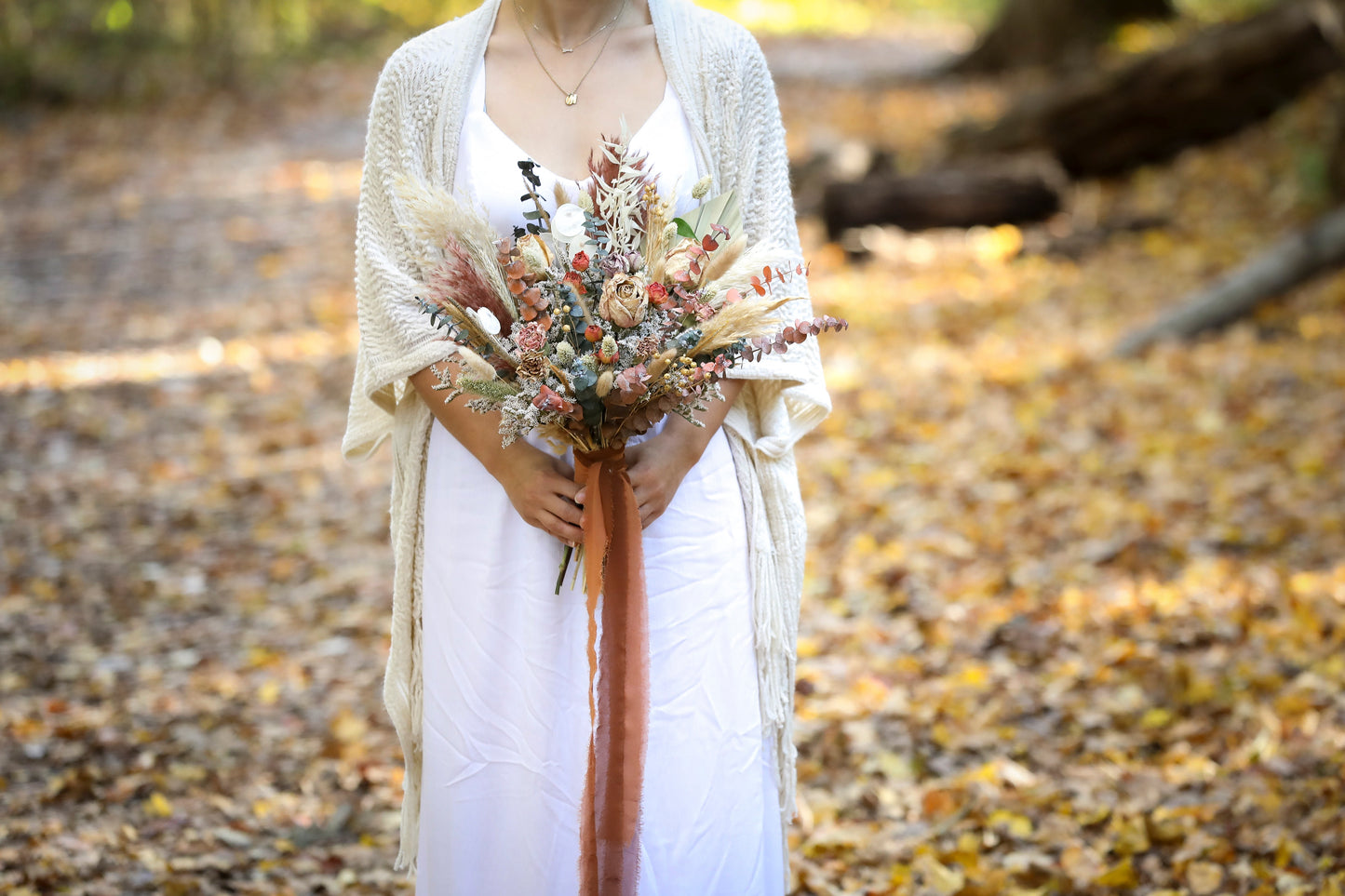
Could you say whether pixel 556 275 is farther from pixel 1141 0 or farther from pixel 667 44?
pixel 1141 0

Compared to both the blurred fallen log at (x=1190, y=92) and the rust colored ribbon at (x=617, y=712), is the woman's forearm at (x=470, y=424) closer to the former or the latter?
the rust colored ribbon at (x=617, y=712)

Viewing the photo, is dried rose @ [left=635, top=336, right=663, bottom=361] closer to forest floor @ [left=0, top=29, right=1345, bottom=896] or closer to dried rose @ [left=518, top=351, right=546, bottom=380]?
dried rose @ [left=518, top=351, right=546, bottom=380]

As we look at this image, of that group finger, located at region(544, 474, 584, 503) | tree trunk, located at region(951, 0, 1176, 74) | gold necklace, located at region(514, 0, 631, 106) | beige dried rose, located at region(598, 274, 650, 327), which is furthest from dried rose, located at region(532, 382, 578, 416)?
tree trunk, located at region(951, 0, 1176, 74)

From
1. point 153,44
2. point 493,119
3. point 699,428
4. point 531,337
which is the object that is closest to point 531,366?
point 531,337

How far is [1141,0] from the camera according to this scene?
12.4 metres

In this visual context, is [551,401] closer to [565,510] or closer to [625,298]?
[625,298]

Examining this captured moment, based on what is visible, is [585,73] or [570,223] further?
[585,73]

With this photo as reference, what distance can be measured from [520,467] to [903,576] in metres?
3.05

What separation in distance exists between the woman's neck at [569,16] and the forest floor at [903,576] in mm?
2117

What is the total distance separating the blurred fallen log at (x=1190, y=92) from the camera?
919 cm

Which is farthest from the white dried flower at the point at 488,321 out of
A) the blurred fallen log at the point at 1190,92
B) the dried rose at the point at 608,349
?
the blurred fallen log at the point at 1190,92

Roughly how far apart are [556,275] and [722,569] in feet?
2.03

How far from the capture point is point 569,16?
2.14 metres

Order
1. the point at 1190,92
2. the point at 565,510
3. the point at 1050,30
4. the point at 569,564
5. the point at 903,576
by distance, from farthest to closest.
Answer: the point at 1050,30 → the point at 1190,92 → the point at 903,576 → the point at 569,564 → the point at 565,510
